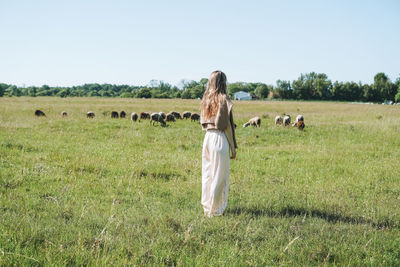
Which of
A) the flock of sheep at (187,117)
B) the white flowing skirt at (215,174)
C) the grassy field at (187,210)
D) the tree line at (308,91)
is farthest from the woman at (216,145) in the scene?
the tree line at (308,91)

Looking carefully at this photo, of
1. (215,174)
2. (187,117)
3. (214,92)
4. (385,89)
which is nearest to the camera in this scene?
(215,174)

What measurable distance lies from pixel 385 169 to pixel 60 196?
30.8 ft

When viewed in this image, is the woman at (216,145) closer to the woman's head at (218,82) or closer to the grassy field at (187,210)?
the woman's head at (218,82)

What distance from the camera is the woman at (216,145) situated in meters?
5.75

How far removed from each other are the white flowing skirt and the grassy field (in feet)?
0.86

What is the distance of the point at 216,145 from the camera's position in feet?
19.3

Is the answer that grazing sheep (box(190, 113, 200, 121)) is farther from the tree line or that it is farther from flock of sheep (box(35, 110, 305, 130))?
the tree line

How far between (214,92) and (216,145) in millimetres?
995

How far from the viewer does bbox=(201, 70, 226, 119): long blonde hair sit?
589cm

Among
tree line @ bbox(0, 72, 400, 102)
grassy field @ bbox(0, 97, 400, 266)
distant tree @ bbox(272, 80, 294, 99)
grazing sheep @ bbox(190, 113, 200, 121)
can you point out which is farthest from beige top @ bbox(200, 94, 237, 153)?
distant tree @ bbox(272, 80, 294, 99)

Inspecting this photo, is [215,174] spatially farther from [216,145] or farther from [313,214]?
[313,214]

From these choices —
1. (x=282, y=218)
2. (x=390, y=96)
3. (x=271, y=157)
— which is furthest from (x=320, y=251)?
(x=390, y=96)

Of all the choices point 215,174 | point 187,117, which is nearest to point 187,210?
point 215,174

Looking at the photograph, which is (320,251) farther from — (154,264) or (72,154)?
(72,154)
